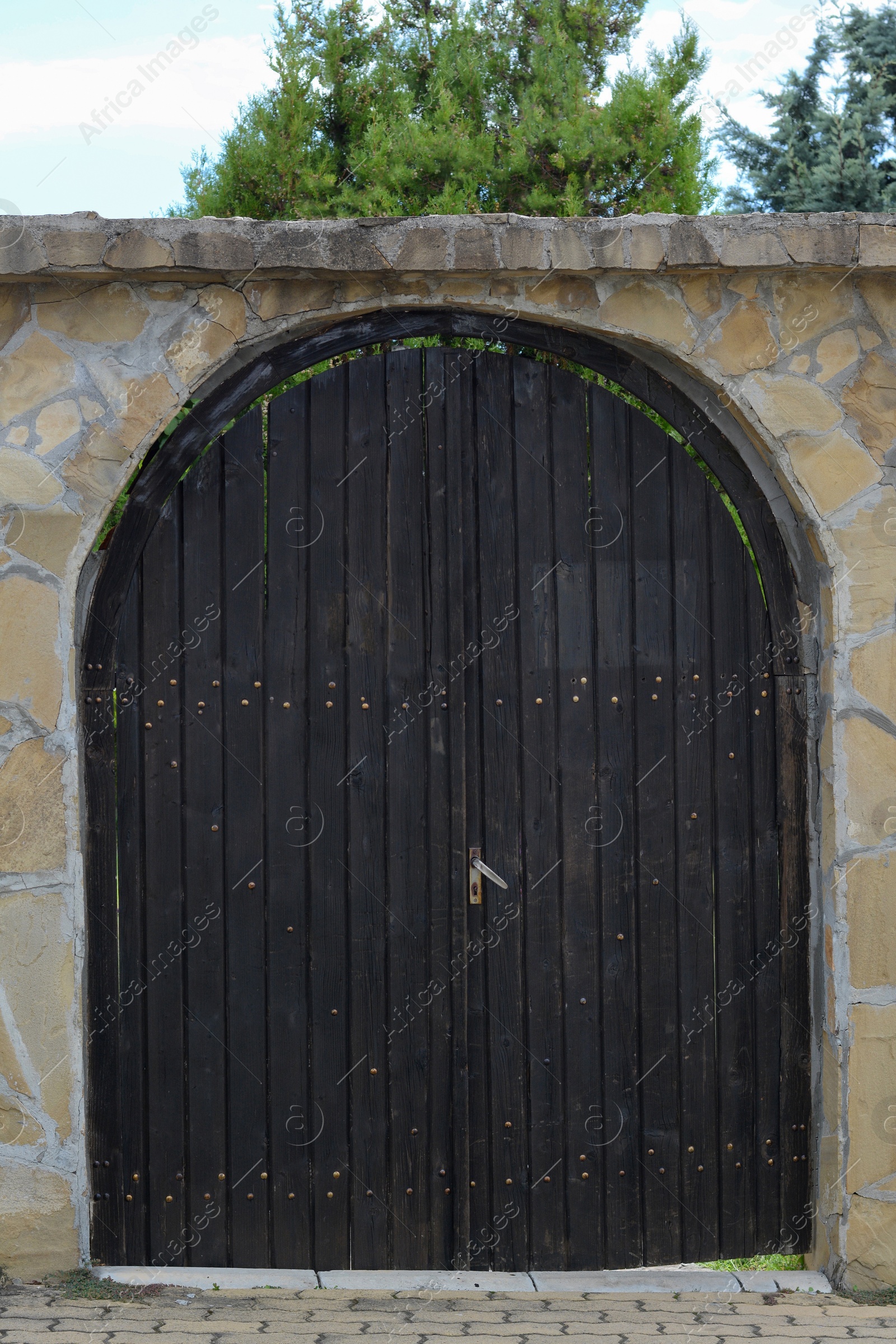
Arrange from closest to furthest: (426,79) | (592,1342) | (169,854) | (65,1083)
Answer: (592,1342), (65,1083), (169,854), (426,79)

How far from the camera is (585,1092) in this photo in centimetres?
292

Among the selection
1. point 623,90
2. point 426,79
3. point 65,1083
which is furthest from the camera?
point 426,79

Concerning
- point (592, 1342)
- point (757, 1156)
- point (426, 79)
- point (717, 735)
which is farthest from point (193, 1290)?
point (426, 79)

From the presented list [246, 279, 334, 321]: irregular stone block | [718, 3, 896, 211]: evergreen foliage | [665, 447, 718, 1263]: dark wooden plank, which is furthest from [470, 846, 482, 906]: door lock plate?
[718, 3, 896, 211]: evergreen foliage

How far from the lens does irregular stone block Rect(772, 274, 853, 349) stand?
283cm

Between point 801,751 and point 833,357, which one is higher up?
point 833,357

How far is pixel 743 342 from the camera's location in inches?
111

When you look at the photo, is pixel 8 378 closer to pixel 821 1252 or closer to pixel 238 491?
pixel 238 491

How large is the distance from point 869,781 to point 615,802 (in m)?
0.69

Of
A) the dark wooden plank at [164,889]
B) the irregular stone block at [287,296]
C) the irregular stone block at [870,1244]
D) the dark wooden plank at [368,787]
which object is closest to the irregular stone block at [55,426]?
the dark wooden plank at [164,889]

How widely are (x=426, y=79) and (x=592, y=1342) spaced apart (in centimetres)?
752

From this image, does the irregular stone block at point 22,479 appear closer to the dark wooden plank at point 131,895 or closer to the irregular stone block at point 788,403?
the dark wooden plank at point 131,895

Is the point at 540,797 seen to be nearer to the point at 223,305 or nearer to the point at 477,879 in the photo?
the point at 477,879

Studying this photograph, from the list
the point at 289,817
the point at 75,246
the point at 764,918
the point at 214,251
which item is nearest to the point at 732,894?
the point at 764,918
